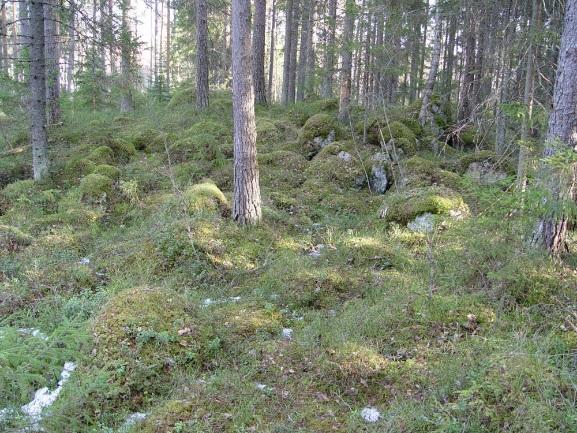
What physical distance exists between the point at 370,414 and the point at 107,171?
881cm

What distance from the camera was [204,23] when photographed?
1595cm

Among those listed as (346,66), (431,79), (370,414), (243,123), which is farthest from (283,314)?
(431,79)

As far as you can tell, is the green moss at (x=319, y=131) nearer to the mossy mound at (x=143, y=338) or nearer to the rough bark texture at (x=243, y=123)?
the rough bark texture at (x=243, y=123)

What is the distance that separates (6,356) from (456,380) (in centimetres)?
382

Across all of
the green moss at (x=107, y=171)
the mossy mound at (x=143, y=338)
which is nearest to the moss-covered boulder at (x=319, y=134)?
the green moss at (x=107, y=171)

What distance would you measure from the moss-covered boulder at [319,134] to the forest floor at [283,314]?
326cm

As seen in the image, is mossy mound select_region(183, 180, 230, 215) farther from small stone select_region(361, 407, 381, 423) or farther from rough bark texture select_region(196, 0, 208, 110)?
rough bark texture select_region(196, 0, 208, 110)

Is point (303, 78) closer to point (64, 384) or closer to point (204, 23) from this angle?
point (204, 23)

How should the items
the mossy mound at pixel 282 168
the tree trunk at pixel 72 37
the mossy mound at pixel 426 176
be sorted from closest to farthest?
the mossy mound at pixel 426 176
the tree trunk at pixel 72 37
the mossy mound at pixel 282 168

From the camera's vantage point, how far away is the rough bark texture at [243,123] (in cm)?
743

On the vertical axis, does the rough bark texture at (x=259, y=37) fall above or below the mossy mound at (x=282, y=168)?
above

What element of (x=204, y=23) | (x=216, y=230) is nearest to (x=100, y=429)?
(x=216, y=230)

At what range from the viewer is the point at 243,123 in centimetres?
769

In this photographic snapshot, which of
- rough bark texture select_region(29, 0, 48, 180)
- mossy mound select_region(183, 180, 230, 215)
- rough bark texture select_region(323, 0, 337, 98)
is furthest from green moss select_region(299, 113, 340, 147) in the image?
rough bark texture select_region(29, 0, 48, 180)
